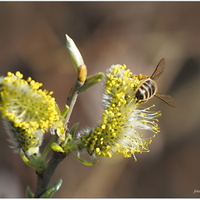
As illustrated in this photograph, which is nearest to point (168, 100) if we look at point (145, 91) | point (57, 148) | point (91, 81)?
point (145, 91)

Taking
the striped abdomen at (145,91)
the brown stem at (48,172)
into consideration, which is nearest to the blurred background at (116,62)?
the striped abdomen at (145,91)

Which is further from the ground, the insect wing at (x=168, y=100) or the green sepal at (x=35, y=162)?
the insect wing at (x=168, y=100)

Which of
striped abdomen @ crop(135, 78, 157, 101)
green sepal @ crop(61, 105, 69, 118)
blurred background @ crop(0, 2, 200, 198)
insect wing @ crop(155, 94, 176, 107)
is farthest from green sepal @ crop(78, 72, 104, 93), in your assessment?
blurred background @ crop(0, 2, 200, 198)

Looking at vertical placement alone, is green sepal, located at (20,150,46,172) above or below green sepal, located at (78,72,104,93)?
below

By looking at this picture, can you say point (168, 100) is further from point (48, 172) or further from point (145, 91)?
point (48, 172)

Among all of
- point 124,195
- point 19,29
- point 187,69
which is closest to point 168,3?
point 187,69

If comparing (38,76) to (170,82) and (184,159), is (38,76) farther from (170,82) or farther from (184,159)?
(184,159)

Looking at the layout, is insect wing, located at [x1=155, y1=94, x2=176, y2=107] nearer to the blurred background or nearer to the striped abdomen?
the striped abdomen

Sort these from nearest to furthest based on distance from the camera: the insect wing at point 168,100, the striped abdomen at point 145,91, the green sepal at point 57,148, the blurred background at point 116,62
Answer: the green sepal at point 57,148 → the striped abdomen at point 145,91 → the insect wing at point 168,100 → the blurred background at point 116,62

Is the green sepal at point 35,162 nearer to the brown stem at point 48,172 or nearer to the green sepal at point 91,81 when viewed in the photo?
the brown stem at point 48,172
